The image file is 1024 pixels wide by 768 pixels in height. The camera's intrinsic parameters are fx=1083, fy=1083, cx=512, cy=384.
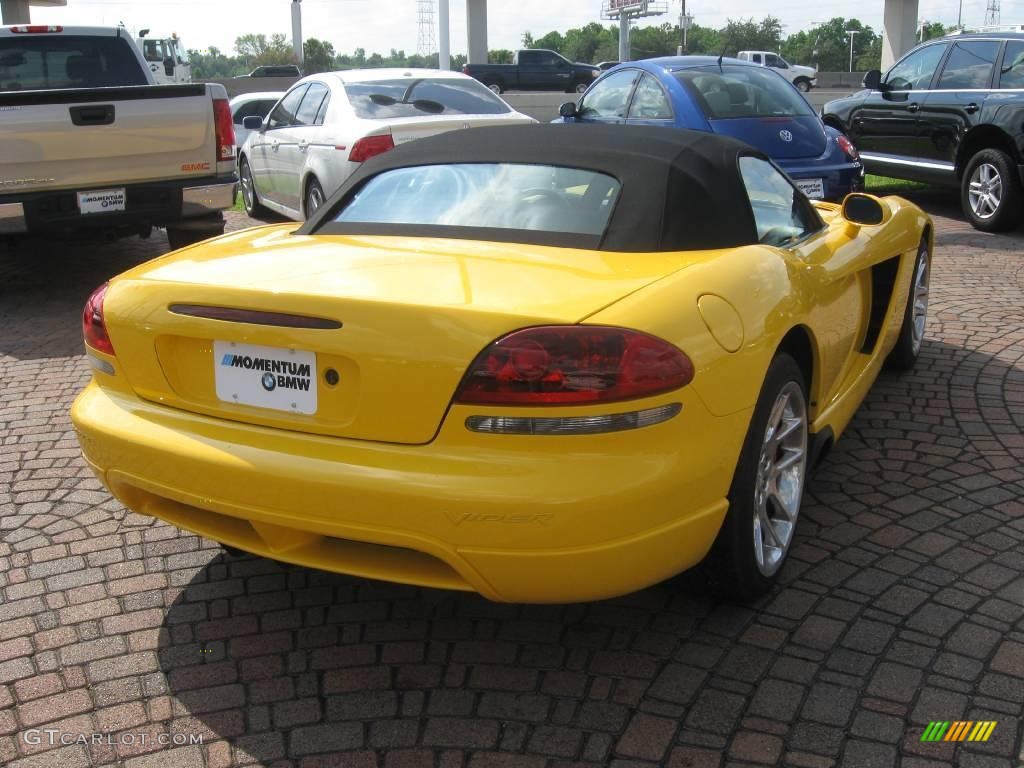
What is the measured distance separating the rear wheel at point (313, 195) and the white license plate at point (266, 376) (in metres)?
6.75

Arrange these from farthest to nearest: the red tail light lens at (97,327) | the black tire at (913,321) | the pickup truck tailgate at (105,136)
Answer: the pickup truck tailgate at (105,136), the black tire at (913,321), the red tail light lens at (97,327)

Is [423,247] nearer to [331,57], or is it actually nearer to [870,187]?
[870,187]

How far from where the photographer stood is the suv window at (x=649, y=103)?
9.29 meters

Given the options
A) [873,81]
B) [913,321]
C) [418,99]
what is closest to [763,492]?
[913,321]

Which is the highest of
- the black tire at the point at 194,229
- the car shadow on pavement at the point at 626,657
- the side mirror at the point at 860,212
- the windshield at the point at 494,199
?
the windshield at the point at 494,199

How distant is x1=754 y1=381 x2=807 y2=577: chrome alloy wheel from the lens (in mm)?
3162

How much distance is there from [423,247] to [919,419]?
110 inches

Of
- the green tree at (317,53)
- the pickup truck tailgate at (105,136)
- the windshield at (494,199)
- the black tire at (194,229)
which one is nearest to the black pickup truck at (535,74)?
the black tire at (194,229)

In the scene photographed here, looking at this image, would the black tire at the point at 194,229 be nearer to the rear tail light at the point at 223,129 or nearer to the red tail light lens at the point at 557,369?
the rear tail light at the point at 223,129

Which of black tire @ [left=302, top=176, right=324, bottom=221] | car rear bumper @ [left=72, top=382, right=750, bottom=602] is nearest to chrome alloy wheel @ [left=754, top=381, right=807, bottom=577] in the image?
car rear bumper @ [left=72, top=382, right=750, bottom=602]

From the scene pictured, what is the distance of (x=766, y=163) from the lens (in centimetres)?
407

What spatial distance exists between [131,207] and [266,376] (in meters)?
5.52

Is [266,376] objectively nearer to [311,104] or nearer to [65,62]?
[65,62]

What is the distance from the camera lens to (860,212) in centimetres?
427
